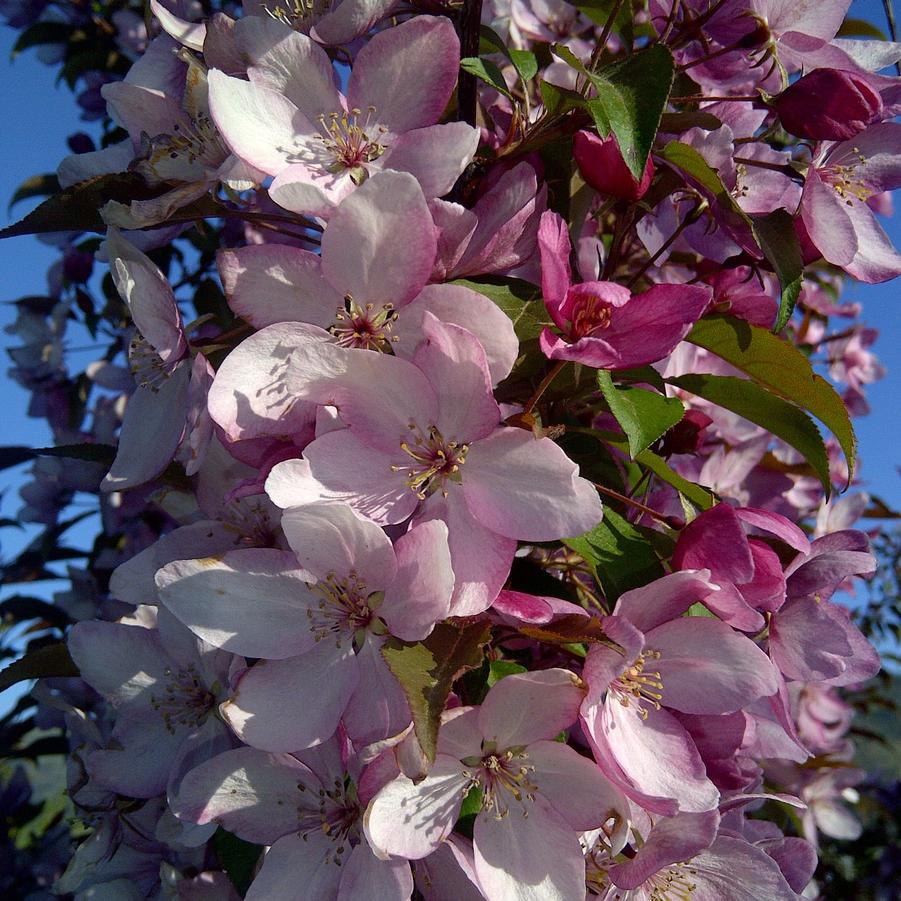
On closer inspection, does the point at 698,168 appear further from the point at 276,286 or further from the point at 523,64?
the point at 276,286

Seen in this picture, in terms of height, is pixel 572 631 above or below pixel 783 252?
below

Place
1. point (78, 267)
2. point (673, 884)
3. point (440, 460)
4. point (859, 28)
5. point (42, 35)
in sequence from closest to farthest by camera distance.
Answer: point (440, 460) < point (673, 884) < point (859, 28) < point (78, 267) < point (42, 35)

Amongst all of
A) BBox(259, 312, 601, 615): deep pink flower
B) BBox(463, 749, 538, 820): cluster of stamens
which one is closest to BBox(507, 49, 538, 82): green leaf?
BBox(259, 312, 601, 615): deep pink flower

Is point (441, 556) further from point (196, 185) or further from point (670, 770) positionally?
point (196, 185)

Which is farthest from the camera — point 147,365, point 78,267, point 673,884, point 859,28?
point 78,267

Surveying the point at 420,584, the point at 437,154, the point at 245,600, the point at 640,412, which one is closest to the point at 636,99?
the point at 437,154

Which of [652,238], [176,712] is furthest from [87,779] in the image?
[652,238]

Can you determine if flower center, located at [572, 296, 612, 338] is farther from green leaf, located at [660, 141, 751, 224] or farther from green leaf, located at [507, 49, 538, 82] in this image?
green leaf, located at [507, 49, 538, 82]
